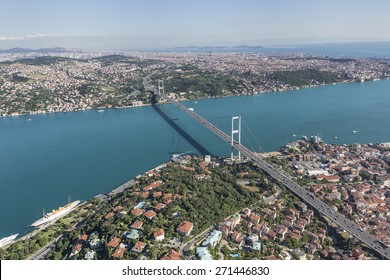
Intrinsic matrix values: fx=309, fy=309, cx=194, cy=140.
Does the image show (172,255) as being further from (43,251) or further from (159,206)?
(43,251)

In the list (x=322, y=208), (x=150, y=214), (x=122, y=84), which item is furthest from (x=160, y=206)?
(x=122, y=84)

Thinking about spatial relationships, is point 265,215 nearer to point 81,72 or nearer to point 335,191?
point 335,191

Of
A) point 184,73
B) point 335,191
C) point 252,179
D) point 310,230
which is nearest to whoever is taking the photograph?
point 310,230

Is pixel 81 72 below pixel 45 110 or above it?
above

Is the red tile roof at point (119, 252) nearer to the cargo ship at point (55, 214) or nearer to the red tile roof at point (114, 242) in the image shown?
the red tile roof at point (114, 242)

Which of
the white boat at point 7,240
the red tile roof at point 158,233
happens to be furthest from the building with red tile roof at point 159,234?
the white boat at point 7,240

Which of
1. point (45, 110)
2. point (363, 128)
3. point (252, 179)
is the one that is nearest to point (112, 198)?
point (252, 179)

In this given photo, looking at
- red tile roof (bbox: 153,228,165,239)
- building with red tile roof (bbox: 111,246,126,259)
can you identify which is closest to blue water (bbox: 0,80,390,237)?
building with red tile roof (bbox: 111,246,126,259)
